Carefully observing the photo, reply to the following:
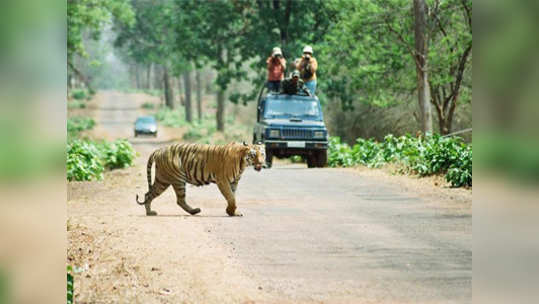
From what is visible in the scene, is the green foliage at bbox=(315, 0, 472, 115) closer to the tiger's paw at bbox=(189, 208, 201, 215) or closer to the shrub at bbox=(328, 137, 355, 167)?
the shrub at bbox=(328, 137, 355, 167)

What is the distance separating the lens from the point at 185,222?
857 centimetres

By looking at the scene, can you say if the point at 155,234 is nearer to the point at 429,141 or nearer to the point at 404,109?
the point at 429,141

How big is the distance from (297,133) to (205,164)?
358 inches

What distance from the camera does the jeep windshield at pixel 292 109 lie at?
57.4 ft

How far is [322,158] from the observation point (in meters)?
18.4

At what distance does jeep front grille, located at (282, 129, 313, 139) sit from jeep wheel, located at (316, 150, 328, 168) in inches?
38.0

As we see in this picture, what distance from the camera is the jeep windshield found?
688 inches

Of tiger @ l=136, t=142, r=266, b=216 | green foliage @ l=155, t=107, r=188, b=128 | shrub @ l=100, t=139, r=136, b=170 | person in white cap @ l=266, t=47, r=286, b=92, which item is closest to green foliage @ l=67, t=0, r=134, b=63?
shrub @ l=100, t=139, r=136, b=170

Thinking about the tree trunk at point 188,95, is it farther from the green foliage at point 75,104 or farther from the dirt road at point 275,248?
the dirt road at point 275,248

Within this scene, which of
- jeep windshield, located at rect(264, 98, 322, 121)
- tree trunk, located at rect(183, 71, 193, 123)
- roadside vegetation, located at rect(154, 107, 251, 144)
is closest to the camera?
jeep windshield, located at rect(264, 98, 322, 121)

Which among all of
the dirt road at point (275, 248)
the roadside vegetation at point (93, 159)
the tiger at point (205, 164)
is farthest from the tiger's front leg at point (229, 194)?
the roadside vegetation at point (93, 159)

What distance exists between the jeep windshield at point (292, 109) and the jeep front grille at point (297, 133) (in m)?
0.47
